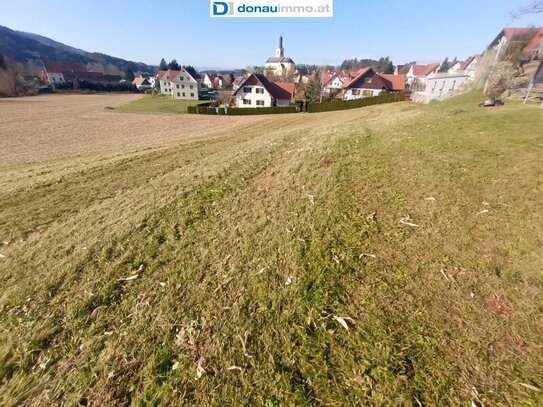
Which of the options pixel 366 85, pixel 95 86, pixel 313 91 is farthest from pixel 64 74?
pixel 366 85

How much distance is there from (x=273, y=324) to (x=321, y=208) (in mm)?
2728

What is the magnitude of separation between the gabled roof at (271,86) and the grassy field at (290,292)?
42.2 meters

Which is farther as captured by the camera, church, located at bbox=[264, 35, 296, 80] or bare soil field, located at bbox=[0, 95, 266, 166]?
church, located at bbox=[264, 35, 296, 80]

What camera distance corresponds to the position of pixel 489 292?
3170mm

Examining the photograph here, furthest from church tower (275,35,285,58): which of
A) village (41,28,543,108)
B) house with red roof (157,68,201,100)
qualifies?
house with red roof (157,68,201,100)

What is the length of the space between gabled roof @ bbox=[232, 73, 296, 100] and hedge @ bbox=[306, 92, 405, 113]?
32.2 ft

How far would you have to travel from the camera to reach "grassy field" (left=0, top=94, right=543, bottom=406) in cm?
246

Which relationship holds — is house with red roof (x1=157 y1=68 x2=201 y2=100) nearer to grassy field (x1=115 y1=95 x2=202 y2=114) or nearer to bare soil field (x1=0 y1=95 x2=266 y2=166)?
grassy field (x1=115 y1=95 x2=202 y2=114)

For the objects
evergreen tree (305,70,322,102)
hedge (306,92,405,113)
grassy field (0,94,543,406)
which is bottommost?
grassy field (0,94,543,406)

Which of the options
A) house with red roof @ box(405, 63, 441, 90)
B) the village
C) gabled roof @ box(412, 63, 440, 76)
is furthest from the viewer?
gabled roof @ box(412, 63, 440, 76)

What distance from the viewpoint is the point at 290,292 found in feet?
11.1

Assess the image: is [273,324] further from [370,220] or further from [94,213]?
[94,213]

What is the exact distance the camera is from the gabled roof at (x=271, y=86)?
43781 mm

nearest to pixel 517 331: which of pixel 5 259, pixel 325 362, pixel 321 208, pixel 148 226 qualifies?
pixel 325 362
